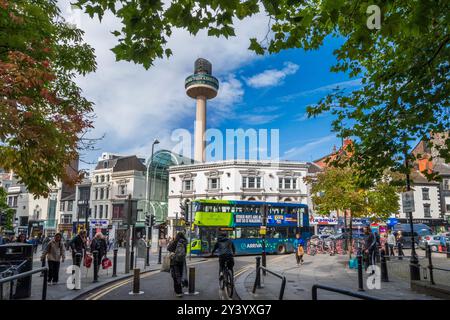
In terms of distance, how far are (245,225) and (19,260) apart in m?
17.9

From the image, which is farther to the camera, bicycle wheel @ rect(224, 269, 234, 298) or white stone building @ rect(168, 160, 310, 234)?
white stone building @ rect(168, 160, 310, 234)

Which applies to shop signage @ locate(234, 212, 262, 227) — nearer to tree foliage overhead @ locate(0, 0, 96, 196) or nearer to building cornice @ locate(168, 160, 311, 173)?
tree foliage overhead @ locate(0, 0, 96, 196)

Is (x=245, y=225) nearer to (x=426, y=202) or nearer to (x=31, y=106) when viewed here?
(x=31, y=106)

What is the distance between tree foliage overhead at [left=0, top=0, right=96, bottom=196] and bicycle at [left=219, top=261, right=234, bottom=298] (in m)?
4.81

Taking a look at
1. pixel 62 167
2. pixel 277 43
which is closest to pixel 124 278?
pixel 62 167

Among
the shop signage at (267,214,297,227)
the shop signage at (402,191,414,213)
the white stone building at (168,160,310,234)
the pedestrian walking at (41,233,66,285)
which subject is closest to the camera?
the pedestrian walking at (41,233,66,285)

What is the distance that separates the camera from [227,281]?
377 inches

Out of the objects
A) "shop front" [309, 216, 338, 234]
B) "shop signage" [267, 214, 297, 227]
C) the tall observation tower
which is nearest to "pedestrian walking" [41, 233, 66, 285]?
"shop signage" [267, 214, 297, 227]

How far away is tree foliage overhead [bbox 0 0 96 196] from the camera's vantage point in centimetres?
591

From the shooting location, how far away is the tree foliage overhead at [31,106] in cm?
591

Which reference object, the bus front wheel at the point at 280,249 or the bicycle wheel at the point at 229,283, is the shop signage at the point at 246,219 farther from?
the bicycle wheel at the point at 229,283

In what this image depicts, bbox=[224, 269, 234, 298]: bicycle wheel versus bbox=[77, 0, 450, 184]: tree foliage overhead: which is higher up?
bbox=[77, 0, 450, 184]: tree foliage overhead

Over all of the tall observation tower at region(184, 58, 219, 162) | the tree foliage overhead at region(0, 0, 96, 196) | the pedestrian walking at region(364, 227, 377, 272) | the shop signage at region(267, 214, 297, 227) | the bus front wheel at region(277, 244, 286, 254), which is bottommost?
the bus front wheel at region(277, 244, 286, 254)

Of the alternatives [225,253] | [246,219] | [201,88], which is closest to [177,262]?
[225,253]
